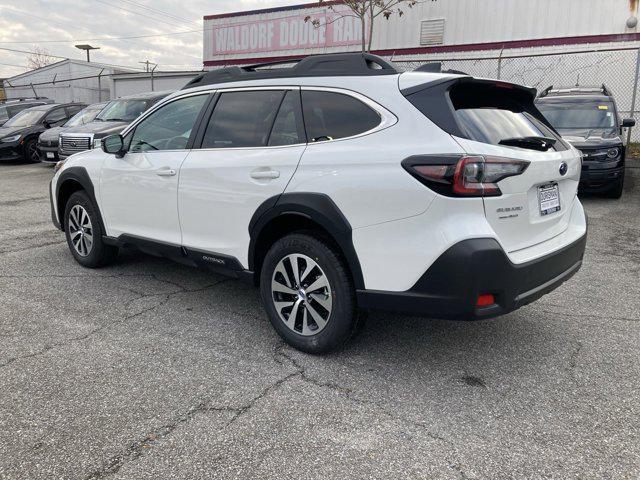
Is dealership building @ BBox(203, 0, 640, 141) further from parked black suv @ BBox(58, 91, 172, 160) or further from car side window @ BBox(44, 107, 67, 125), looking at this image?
car side window @ BBox(44, 107, 67, 125)

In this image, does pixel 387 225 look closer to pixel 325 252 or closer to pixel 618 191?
pixel 325 252

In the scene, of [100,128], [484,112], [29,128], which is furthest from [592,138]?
[29,128]

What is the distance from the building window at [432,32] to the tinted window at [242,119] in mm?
16589

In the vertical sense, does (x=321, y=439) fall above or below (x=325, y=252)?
below

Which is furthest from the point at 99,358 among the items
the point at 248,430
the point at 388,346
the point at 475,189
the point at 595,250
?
the point at 595,250

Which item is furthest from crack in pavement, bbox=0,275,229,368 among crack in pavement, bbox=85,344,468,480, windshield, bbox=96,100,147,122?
windshield, bbox=96,100,147,122

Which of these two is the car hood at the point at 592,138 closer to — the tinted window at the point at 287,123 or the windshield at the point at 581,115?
the windshield at the point at 581,115

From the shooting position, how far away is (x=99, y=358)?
337 centimetres

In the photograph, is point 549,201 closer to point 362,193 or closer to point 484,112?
point 484,112

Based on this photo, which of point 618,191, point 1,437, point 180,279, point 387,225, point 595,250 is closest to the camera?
point 1,437

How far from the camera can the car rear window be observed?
2.86m

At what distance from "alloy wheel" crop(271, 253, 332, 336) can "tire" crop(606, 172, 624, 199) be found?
7.35 metres

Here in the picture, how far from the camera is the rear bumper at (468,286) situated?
2672mm

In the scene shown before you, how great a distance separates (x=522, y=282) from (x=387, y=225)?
31.3 inches
